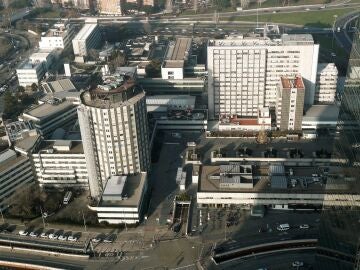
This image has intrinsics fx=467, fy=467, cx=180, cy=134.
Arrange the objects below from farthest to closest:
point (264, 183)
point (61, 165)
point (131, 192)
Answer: point (61, 165) → point (264, 183) → point (131, 192)

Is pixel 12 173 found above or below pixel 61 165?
above

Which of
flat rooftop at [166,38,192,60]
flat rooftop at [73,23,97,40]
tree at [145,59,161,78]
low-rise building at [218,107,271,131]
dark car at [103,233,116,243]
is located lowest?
dark car at [103,233,116,243]

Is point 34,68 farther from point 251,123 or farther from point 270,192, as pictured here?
point 270,192

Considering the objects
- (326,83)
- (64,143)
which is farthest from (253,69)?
(64,143)

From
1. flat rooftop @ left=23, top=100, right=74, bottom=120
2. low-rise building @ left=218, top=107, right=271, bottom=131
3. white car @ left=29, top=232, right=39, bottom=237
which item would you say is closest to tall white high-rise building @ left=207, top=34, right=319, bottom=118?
low-rise building @ left=218, top=107, right=271, bottom=131

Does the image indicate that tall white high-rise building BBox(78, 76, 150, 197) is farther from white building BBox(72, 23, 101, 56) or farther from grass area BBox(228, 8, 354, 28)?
grass area BBox(228, 8, 354, 28)

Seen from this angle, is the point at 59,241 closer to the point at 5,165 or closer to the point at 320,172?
the point at 5,165
